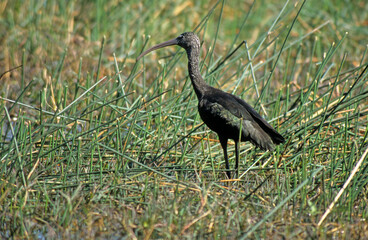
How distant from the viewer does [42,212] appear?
353cm

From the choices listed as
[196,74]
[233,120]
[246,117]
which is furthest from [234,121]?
[196,74]

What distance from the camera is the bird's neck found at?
4.46 m

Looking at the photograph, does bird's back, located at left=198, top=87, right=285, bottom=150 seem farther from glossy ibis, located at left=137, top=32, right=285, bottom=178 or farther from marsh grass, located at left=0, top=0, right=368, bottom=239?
marsh grass, located at left=0, top=0, right=368, bottom=239

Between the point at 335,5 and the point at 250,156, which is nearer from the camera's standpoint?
the point at 250,156

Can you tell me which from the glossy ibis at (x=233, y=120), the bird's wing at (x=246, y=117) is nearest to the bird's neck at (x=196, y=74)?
the glossy ibis at (x=233, y=120)

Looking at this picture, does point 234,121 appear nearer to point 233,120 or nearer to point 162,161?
point 233,120

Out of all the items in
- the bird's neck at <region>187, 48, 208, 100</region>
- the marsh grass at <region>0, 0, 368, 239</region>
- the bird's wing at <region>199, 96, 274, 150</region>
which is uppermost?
the bird's neck at <region>187, 48, 208, 100</region>

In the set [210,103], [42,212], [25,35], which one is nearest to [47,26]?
[25,35]

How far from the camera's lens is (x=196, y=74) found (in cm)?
454

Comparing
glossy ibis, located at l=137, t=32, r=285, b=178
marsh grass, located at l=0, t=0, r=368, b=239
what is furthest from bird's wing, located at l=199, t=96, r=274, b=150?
marsh grass, located at l=0, t=0, r=368, b=239

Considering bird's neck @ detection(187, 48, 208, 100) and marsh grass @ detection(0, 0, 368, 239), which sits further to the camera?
bird's neck @ detection(187, 48, 208, 100)

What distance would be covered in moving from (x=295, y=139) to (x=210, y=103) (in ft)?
2.85

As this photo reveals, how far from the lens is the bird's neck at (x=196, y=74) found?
4461mm

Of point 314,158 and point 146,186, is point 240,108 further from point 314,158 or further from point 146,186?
point 146,186
